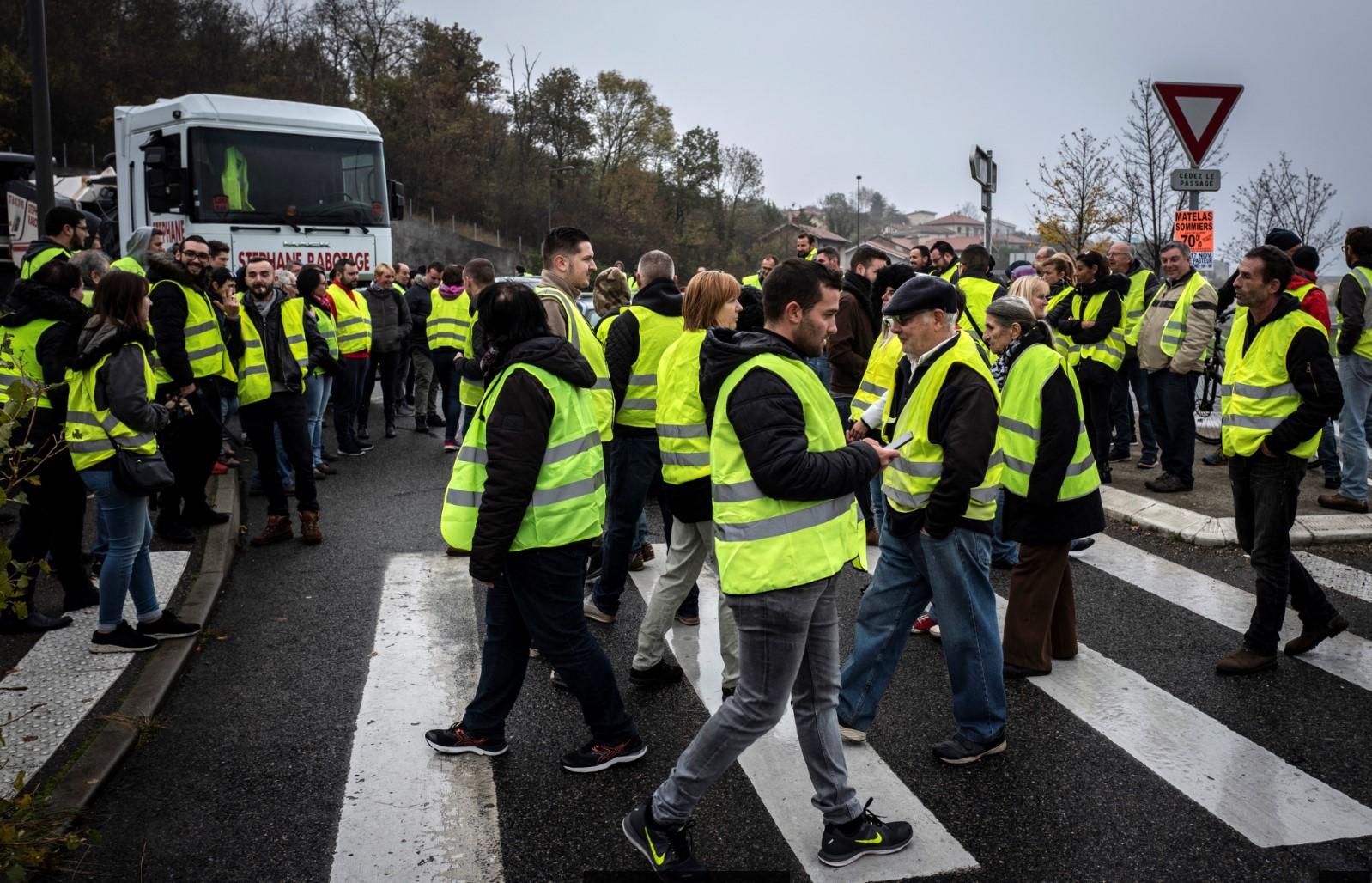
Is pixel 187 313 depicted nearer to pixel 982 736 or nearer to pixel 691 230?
pixel 982 736

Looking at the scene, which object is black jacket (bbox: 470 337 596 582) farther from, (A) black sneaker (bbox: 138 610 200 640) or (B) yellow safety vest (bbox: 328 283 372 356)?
(B) yellow safety vest (bbox: 328 283 372 356)

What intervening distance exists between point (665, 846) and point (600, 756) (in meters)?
0.85

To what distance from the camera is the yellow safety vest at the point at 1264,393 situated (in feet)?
17.4

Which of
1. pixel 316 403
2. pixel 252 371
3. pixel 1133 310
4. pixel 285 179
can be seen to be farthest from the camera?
pixel 285 179

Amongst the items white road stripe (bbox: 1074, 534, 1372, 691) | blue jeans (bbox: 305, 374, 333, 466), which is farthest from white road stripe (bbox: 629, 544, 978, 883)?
blue jeans (bbox: 305, 374, 333, 466)

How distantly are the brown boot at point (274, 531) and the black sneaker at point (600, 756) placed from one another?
4.35 m

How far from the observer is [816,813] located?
405cm

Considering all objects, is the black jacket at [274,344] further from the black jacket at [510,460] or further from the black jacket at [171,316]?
the black jacket at [510,460]

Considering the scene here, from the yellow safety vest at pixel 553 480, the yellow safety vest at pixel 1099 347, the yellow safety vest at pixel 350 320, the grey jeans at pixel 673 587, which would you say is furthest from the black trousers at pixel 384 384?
the yellow safety vest at pixel 553 480

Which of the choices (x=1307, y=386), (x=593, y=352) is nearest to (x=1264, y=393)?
(x=1307, y=386)

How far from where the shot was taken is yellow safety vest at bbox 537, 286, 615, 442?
18.2 feet

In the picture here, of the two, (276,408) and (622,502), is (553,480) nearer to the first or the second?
(622,502)

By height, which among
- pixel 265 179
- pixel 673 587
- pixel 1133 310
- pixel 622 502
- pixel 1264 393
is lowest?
pixel 673 587

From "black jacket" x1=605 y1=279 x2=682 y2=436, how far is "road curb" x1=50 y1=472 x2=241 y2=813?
8.61ft
